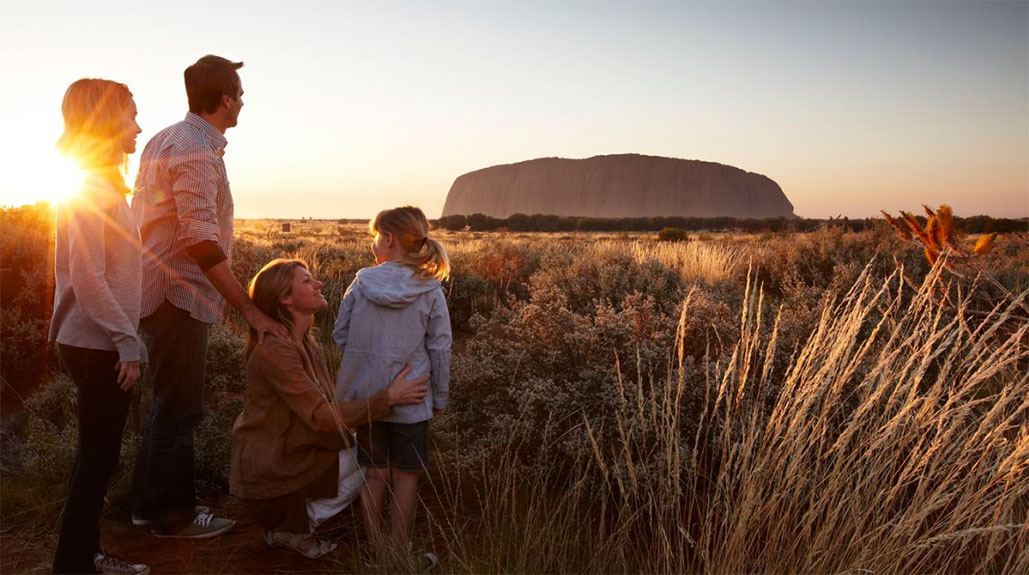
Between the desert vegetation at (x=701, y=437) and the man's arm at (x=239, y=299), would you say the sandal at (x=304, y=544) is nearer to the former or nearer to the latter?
the desert vegetation at (x=701, y=437)

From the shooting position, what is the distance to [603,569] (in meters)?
2.59

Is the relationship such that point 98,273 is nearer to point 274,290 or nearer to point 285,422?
point 274,290

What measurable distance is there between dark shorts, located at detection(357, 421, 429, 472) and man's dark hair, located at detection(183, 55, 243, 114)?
1551 mm

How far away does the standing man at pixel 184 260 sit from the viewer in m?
2.82

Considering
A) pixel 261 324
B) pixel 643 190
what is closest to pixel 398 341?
pixel 261 324

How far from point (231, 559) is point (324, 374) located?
882 mm

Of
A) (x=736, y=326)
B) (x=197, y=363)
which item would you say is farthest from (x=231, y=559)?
(x=736, y=326)

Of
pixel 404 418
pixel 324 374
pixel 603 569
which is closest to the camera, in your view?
pixel 603 569

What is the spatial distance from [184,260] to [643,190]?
361 feet

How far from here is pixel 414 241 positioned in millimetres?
3008

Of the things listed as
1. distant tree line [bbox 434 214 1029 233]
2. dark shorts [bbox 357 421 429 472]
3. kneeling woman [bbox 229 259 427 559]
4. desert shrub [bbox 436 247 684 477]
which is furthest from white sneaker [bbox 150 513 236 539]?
distant tree line [bbox 434 214 1029 233]

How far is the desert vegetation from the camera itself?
2453 millimetres

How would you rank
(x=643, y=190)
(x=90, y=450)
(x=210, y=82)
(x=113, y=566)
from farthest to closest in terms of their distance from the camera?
(x=643, y=190), (x=210, y=82), (x=113, y=566), (x=90, y=450)

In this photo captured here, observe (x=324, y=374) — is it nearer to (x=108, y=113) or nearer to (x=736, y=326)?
(x=108, y=113)
